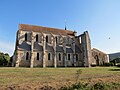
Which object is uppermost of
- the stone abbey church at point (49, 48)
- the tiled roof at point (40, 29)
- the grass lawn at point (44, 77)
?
the tiled roof at point (40, 29)

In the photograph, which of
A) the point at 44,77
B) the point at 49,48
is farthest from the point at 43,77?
the point at 49,48

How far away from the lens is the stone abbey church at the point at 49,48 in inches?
1864

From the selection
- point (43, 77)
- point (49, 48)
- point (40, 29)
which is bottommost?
point (43, 77)

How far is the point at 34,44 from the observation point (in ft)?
168

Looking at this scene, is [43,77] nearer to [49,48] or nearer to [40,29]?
[49,48]

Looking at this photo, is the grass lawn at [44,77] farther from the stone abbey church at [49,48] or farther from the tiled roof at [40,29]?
the tiled roof at [40,29]

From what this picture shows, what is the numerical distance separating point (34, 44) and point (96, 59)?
28699mm

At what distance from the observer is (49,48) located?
52375 millimetres

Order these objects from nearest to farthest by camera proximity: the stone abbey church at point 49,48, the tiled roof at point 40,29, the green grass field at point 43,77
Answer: the green grass field at point 43,77
the stone abbey church at point 49,48
the tiled roof at point 40,29

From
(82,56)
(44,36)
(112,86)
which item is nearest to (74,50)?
(82,56)

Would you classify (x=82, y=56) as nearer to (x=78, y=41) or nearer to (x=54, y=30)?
(x=78, y=41)

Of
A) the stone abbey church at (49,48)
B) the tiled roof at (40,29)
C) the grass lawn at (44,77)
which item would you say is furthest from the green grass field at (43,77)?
the tiled roof at (40,29)

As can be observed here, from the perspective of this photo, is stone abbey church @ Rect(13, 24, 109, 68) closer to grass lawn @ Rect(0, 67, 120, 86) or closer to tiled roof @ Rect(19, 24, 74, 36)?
tiled roof @ Rect(19, 24, 74, 36)

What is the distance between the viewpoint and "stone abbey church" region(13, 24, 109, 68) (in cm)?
4733
